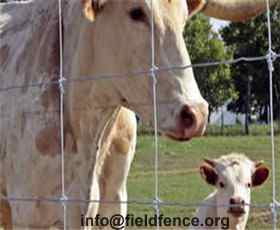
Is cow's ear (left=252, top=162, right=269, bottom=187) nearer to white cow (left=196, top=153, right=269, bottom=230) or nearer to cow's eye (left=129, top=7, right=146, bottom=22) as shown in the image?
white cow (left=196, top=153, right=269, bottom=230)

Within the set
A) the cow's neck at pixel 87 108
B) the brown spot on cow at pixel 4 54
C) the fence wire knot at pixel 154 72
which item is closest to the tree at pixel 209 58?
the brown spot on cow at pixel 4 54

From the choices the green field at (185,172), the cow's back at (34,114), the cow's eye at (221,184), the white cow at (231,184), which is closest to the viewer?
the cow's back at (34,114)

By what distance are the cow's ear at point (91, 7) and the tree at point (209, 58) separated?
13.9 metres

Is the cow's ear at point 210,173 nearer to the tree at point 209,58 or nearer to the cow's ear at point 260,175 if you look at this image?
the cow's ear at point 260,175

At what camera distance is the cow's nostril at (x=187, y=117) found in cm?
388

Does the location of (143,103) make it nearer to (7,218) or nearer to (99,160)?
(99,160)

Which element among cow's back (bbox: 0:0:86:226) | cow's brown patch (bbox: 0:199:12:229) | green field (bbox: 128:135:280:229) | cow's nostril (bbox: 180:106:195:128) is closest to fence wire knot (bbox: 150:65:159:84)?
cow's nostril (bbox: 180:106:195:128)

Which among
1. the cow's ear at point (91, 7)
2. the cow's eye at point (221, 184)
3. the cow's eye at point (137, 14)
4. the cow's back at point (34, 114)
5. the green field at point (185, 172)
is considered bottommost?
the green field at point (185, 172)

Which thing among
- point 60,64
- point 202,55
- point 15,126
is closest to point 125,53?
point 60,64

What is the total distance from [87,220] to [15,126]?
0.61m

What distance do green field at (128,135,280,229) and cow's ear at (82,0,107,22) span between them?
215 inches

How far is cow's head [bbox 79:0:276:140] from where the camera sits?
13.0ft

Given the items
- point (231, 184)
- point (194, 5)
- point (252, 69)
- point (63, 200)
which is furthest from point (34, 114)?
point (252, 69)

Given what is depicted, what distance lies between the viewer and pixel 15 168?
4.82 metres
